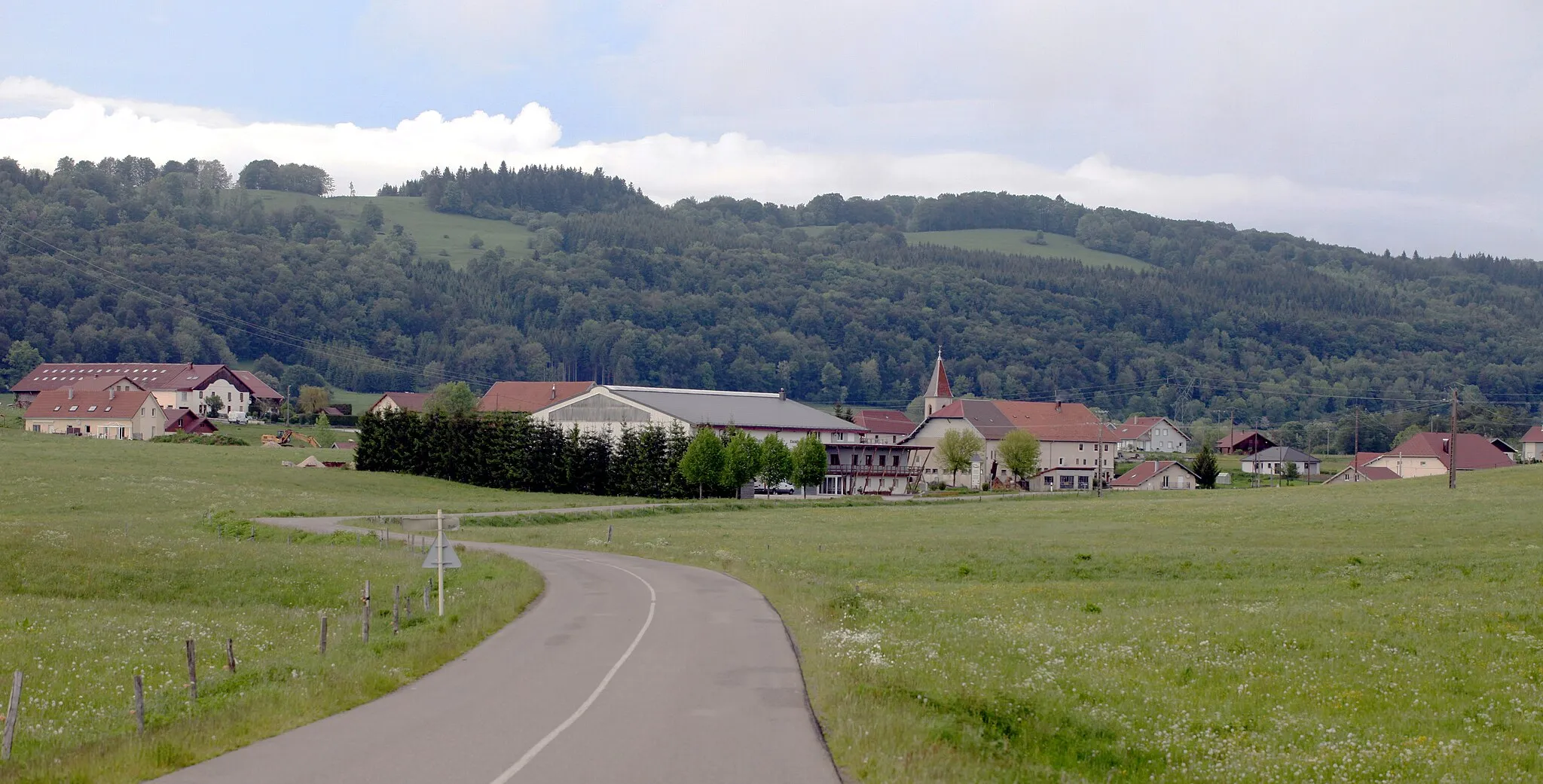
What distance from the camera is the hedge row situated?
97625mm

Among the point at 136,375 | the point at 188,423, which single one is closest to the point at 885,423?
the point at 188,423

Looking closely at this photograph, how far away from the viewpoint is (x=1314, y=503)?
2694 inches

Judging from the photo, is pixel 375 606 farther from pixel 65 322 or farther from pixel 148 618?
pixel 65 322

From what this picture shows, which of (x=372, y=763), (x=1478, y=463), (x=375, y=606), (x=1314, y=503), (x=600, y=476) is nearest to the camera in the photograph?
(x=372, y=763)

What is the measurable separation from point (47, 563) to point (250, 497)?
123 ft

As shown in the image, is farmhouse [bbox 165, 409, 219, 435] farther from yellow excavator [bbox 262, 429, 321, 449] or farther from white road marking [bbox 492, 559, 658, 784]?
white road marking [bbox 492, 559, 658, 784]

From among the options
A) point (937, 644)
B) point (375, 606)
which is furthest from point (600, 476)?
point (937, 644)

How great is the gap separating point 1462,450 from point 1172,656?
124822 millimetres

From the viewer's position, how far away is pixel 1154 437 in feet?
597

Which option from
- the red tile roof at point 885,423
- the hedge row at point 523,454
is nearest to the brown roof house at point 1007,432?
the red tile roof at point 885,423

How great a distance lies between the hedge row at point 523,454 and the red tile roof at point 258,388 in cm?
6890

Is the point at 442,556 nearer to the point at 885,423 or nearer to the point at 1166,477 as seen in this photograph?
the point at 1166,477

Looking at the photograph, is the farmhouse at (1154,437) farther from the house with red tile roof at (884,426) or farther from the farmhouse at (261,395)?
the farmhouse at (261,395)

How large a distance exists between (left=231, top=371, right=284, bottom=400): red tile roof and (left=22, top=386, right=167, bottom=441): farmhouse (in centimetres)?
3628
